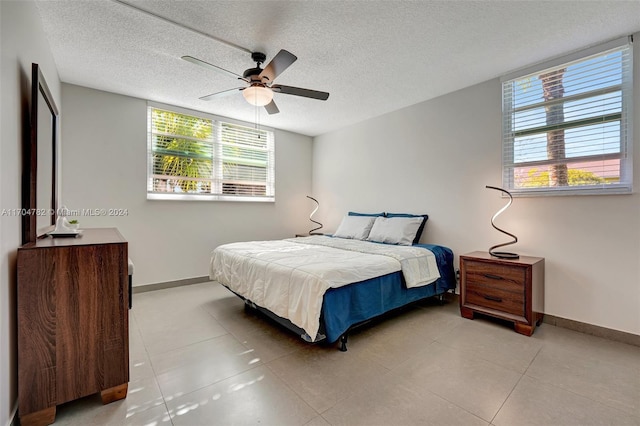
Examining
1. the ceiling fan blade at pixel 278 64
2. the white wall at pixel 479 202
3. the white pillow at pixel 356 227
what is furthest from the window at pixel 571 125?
the ceiling fan blade at pixel 278 64

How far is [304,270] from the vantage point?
7.47 ft

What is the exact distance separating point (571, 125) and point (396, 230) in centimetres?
207

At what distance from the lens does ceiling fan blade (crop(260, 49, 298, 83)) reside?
2.10m

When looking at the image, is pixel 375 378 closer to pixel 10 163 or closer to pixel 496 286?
pixel 496 286

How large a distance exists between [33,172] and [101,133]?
2390 mm

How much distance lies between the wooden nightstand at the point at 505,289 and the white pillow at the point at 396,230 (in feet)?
2.64

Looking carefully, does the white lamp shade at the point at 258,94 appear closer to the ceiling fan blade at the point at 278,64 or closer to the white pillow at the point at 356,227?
the ceiling fan blade at the point at 278,64

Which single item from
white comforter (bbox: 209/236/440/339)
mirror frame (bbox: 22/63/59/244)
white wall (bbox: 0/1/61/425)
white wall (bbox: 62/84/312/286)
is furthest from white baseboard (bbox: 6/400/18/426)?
white wall (bbox: 62/84/312/286)

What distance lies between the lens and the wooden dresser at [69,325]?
57.1 inches

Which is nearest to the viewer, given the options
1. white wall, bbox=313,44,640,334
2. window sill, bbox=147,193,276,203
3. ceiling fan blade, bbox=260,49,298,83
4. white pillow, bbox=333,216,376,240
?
ceiling fan blade, bbox=260,49,298,83

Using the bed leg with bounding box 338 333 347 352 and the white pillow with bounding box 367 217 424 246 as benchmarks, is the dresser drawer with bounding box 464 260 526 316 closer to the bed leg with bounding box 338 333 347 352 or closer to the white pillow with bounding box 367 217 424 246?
the white pillow with bounding box 367 217 424 246

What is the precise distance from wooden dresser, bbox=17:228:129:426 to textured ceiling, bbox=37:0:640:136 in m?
1.84

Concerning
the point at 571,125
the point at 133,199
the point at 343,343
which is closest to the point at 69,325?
the point at 343,343

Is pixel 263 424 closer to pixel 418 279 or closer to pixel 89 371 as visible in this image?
pixel 89 371
